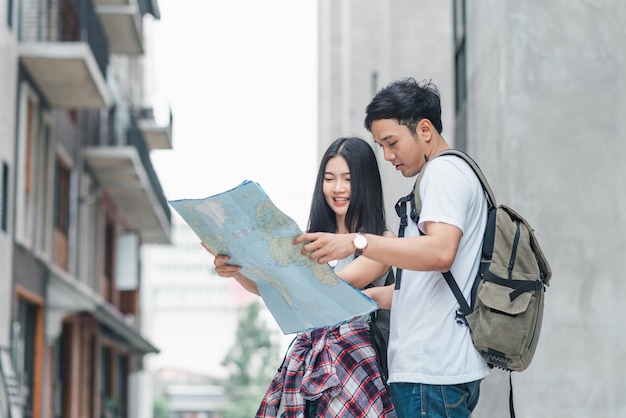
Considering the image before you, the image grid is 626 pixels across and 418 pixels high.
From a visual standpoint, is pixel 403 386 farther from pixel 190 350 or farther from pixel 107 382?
pixel 190 350

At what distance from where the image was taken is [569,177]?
690cm

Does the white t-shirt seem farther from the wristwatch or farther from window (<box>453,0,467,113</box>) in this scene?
window (<box>453,0,467,113</box>)

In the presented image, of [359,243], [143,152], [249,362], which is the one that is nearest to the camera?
[359,243]

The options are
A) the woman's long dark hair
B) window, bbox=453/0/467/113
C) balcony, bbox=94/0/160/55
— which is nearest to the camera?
the woman's long dark hair

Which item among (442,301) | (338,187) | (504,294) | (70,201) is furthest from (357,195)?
(70,201)

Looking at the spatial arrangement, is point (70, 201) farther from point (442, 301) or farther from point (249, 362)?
point (249, 362)

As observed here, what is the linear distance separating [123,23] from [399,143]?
2215 centimetres

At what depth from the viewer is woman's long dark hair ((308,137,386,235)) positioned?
4.19 metres

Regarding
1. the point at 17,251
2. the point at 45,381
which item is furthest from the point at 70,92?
the point at 45,381

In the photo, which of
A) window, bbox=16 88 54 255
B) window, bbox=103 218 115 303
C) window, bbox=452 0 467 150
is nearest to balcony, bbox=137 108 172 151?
window, bbox=103 218 115 303

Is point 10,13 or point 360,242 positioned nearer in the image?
point 360,242

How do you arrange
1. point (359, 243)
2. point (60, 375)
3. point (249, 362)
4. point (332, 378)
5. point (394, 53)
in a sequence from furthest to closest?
point (249, 362)
point (60, 375)
point (394, 53)
point (332, 378)
point (359, 243)

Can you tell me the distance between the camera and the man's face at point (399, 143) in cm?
382

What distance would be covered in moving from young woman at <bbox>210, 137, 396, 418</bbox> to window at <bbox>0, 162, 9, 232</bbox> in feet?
41.8
